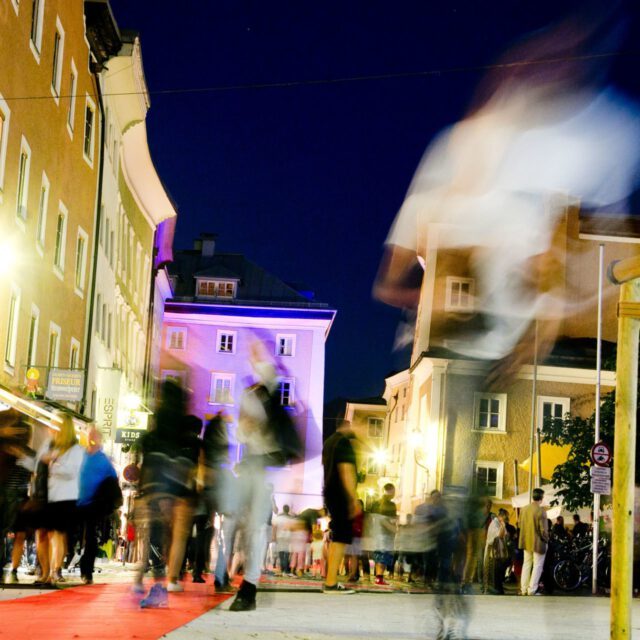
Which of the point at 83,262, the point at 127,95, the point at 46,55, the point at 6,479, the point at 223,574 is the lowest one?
the point at 223,574

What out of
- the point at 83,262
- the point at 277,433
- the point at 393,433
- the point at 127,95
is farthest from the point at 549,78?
the point at 393,433

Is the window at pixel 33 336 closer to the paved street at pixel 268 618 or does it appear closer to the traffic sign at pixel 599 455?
Answer: the traffic sign at pixel 599 455

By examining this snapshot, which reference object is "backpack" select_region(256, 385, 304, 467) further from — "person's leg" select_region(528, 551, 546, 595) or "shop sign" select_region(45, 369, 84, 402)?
"shop sign" select_region(45, 369, 84, 402)

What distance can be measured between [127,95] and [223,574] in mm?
31055

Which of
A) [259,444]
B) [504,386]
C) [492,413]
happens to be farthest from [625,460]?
[492,413]

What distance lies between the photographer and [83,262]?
119ft

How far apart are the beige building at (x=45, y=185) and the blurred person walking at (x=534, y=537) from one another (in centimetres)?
1047

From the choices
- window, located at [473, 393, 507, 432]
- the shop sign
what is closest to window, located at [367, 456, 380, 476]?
window, located at [473, 393, 507, 432]

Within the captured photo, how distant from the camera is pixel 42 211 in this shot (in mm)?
28938

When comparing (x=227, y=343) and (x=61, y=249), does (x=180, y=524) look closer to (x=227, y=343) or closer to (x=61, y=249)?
(x=61, y=249)

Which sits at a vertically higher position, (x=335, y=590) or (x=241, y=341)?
(x=241, y=341)

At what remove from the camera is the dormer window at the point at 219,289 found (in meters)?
81.7

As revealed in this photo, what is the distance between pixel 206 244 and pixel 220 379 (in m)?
12.8

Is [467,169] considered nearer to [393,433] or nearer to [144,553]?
[393,433]
